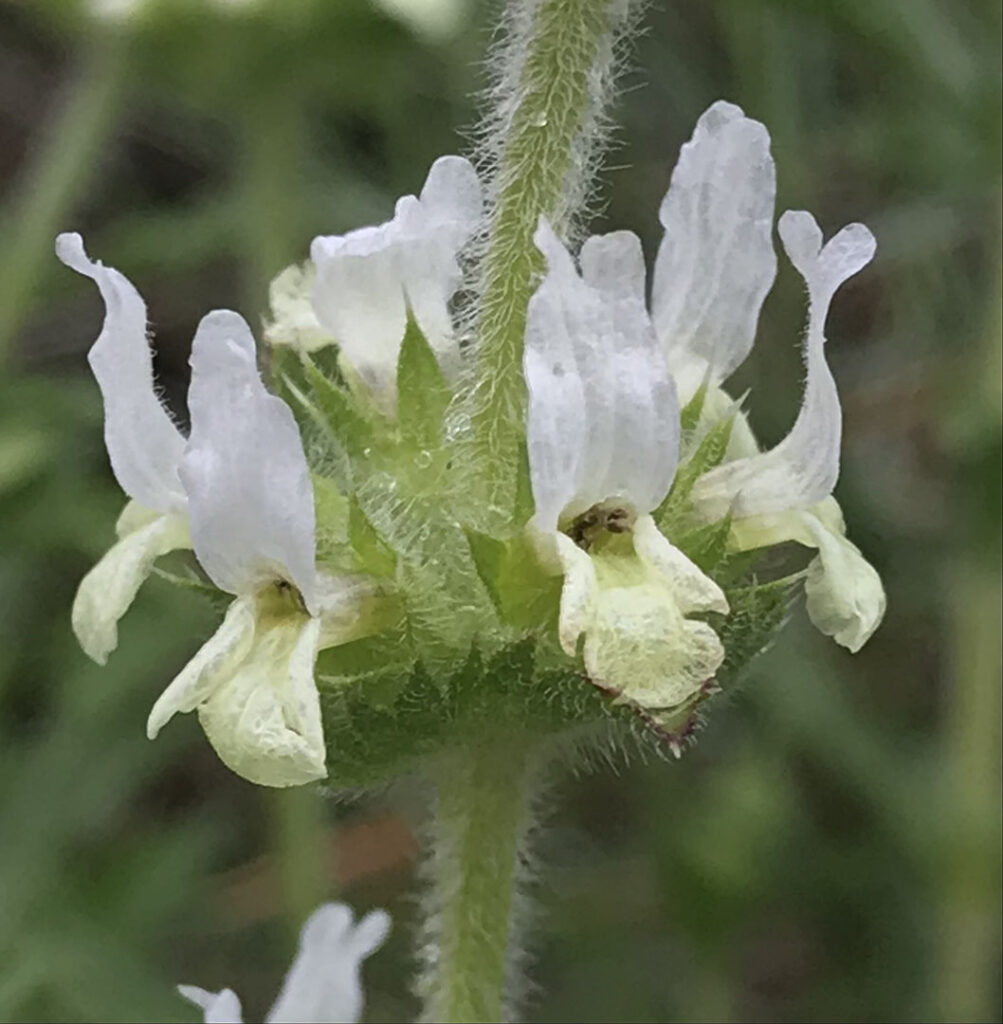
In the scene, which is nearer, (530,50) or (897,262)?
(530,50)

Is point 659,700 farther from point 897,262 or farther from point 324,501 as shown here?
point 897,262

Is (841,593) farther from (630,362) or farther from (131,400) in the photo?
(131,400)

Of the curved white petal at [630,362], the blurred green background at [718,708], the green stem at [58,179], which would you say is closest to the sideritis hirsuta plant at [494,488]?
the curved white petal at [630,362]

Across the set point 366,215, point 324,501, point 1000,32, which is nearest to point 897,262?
point 1000,32

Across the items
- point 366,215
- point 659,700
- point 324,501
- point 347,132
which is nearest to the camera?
point 659,700

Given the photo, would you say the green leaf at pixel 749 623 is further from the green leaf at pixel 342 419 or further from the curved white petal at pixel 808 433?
the green leaf at pixel 342 419

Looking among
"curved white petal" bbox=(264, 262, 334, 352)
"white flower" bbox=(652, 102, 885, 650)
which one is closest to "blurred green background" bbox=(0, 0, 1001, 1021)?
"curved white petal" bbox=(264, 262, 334, 352)
